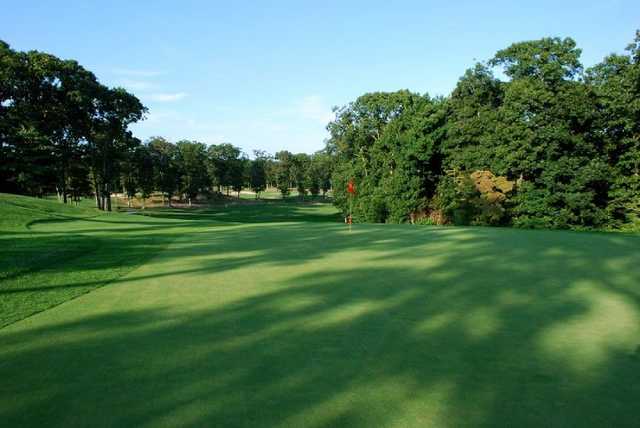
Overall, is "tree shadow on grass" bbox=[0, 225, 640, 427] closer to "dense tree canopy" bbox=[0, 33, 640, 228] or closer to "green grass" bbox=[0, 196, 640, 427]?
"green grass" bbox=[0, 196, 640, 427]

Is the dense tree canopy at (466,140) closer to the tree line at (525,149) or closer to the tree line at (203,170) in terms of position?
the tree line at (525,149)

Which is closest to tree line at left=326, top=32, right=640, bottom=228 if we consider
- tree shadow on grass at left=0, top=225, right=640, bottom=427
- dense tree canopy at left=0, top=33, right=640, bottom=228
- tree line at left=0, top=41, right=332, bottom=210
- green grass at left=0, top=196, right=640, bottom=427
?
dense tree canopy at left=0, top=33, right=640, bottom=228

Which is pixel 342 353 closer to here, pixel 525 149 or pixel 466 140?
pixel 525 149

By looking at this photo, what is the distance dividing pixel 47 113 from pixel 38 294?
34546mm

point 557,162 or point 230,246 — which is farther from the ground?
point 557,162

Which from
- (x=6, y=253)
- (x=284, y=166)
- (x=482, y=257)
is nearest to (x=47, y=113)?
(x=6, y=253)

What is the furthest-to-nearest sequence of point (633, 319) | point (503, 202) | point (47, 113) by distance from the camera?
point (47, 113) → point (503, 202) → point (633, 319)

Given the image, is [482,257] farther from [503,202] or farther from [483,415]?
[503,202]

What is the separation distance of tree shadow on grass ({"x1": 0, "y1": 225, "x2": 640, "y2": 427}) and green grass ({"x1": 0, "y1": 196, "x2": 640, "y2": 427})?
0.06 feet

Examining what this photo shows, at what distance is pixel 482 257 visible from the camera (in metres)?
8.51

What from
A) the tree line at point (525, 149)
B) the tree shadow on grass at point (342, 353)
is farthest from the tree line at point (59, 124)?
the tree shadow on grass at point (342, 353)

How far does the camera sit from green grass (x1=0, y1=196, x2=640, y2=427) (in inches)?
104

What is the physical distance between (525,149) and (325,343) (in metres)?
28.7

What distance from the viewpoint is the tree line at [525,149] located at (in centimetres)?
2542
